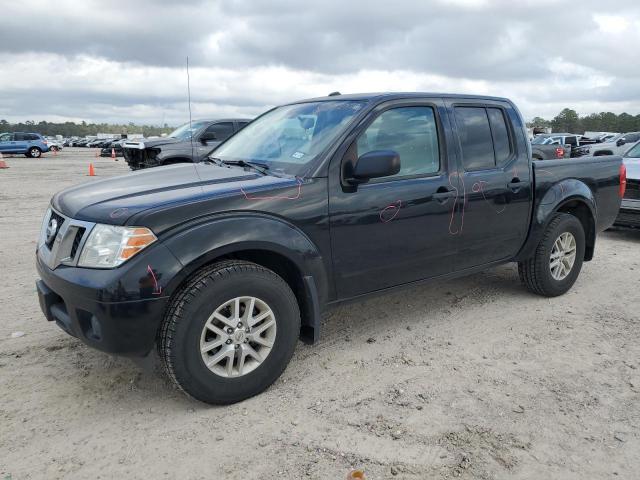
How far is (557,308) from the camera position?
470 centimetres

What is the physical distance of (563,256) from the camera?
497 cm

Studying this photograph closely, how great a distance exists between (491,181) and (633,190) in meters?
4.56

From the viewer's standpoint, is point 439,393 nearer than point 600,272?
Yes

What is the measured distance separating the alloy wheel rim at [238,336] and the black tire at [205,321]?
30 mm

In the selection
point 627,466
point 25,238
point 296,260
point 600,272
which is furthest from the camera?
point 25,238

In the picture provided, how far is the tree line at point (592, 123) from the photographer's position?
76.0m

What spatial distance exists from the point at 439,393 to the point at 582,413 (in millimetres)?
795

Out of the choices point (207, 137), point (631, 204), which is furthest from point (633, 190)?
point (207, 137)

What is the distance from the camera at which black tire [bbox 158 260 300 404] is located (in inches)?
110

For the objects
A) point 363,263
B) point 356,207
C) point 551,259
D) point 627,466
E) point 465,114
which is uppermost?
point 465,114

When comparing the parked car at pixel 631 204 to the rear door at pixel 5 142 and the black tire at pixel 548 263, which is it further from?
the rear door at pixel 5 142

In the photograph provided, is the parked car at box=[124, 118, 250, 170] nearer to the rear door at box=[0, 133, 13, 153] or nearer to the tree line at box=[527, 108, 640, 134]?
the rear door at box=[0, 133, 13, 153]

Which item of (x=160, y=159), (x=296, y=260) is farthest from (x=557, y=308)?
(x=160, y=159)

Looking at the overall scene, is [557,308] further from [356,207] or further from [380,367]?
[356,207]
